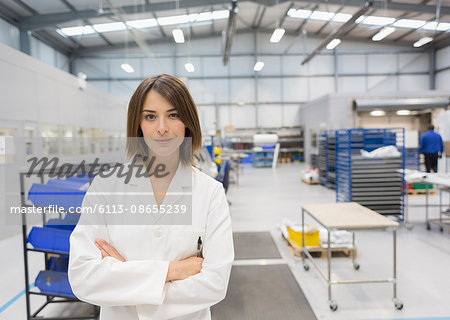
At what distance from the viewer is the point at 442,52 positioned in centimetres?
1582

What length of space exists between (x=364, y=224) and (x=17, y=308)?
10.2 feet

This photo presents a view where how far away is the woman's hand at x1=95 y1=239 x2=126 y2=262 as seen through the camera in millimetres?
1006

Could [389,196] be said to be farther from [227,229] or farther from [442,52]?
[442,52]

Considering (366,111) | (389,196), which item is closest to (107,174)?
(389,196)

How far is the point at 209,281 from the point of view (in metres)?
0.96

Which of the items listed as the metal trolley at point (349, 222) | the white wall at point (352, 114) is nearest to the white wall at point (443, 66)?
the white wall at point (352, 114)

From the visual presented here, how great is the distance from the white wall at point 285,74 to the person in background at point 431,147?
9802mm

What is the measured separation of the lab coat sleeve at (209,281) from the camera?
95 cm

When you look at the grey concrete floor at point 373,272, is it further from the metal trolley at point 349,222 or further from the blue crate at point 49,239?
the blue crate at point 49,239

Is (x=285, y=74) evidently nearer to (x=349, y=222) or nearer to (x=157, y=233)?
(x=349, y=222)

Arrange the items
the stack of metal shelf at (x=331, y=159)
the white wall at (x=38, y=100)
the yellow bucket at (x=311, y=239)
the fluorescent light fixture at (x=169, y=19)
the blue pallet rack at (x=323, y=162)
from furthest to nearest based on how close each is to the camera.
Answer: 1. the fluorescent light fixture at (x=169, y=19)
2. the blue pallet rack at (x=323, y=162)
3. the stack of metal shelf at (x=331, y=159)
4. the white wall at (x=38, y=100)
5. the yellow bucket at (x=311, y=239)

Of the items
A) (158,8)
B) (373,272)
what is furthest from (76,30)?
(373,272)

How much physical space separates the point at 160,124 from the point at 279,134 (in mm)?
16951

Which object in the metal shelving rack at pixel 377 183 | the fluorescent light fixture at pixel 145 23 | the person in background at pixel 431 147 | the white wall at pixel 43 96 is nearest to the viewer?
the white wall at pixel 43 96
